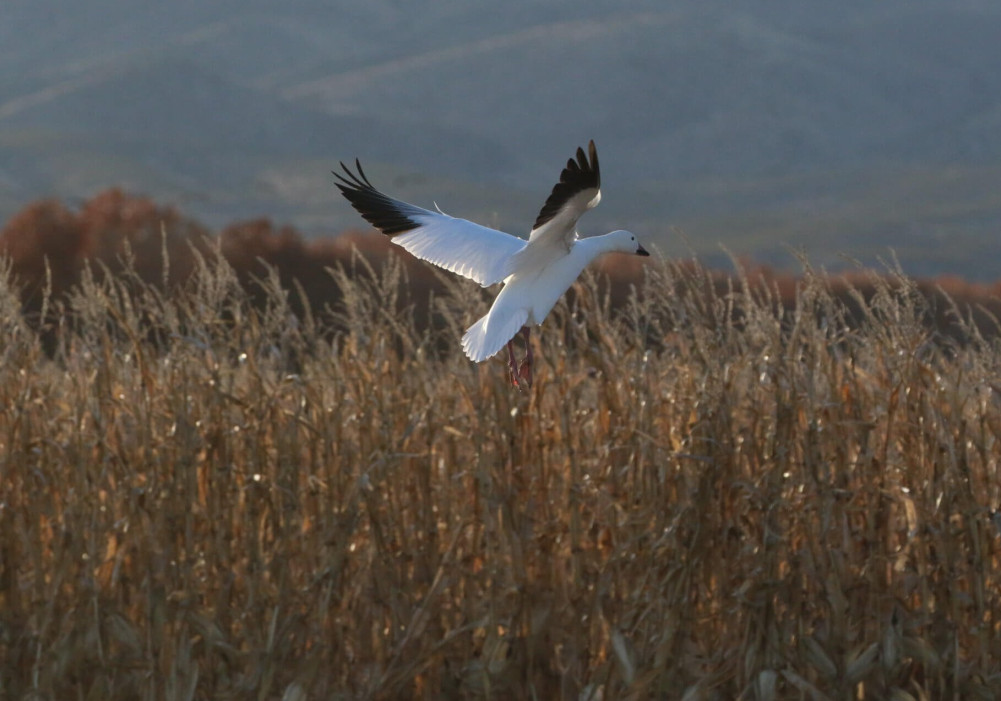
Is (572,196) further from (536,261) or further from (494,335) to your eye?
(494,335)

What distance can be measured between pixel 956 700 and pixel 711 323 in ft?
6.03

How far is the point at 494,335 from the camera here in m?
3.47

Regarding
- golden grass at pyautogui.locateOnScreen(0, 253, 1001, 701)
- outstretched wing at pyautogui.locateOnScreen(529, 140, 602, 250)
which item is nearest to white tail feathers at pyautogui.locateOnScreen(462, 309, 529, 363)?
outstretched wing at pyautogui.locateOnScreen(529, 140, 602, 250)

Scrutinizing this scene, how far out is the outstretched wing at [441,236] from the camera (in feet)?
12.9

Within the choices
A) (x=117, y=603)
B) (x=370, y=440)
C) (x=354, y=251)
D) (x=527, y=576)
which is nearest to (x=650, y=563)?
(x=527, y=576)

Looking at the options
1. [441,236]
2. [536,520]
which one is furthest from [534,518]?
[441,236]

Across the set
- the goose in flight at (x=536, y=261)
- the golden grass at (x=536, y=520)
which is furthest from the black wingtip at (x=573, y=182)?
the golden grass at (x=536, y=520)

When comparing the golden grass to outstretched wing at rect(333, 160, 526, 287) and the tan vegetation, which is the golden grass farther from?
outstretched wing at rect(333, 160, 526, 287)

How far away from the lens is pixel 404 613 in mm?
5320

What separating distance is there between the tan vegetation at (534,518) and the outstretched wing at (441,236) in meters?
0.97

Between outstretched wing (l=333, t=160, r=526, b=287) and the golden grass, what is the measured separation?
0.96 meters

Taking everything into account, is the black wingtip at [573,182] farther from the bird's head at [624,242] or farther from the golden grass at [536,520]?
the golden grass at [536,520]

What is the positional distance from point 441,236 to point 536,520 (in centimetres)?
160

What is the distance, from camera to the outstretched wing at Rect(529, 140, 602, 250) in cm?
343
